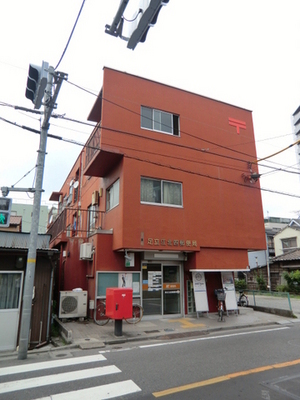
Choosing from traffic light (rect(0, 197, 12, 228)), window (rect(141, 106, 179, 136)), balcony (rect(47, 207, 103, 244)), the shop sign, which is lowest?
the shop sign

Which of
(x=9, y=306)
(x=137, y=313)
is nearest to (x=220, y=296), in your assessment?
(x=137, y=313)

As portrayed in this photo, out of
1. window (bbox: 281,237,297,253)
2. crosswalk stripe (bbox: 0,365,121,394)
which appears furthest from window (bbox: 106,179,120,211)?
window (bbox: 281,237,297,253)

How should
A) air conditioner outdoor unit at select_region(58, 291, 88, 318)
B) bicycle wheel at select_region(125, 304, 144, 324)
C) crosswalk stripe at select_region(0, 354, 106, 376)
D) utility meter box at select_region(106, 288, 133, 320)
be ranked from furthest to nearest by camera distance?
1. bicycle wheel at select_region(125, 304, 144, 324)
2. air conditioner outdoor unit at select_region(58, 291, 88, 318)
3. utility meter box at select_region(106, 288, 133, 320)
4. crosswalk stripe at select_region(0, 354, 106, 376)

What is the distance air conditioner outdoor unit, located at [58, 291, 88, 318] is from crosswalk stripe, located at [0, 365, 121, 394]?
18.1 feet

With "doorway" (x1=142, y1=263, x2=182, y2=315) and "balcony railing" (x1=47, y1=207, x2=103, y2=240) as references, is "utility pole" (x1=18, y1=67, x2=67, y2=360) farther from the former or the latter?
"doorway" (x1=142, y1=263, x2=182, y2=315)

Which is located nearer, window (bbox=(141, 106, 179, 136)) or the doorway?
the doorway

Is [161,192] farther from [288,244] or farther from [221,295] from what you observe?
[288,244]

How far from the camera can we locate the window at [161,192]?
488 inches

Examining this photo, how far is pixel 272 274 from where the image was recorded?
1168 inches

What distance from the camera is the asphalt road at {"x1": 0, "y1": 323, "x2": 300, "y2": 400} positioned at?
15.6 ft

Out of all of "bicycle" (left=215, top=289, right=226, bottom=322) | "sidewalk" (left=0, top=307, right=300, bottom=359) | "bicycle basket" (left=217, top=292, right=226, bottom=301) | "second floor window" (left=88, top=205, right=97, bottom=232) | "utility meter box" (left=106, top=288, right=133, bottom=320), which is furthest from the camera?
"second floor window" (left=88, top=205, right=97, bottom=232)

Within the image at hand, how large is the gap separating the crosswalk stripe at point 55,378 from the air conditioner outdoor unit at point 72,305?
18.1 feet

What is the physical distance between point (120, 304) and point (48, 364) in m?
2.90

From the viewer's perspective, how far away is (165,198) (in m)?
12.8
